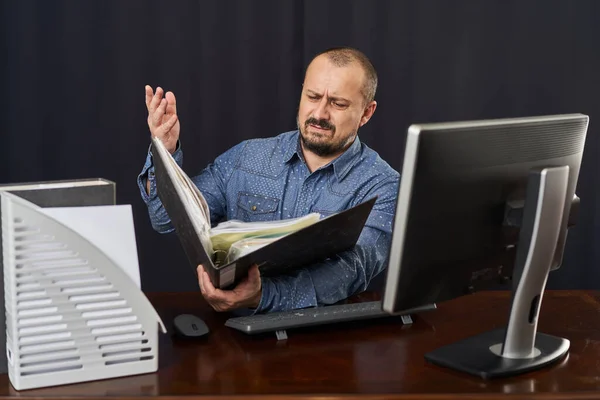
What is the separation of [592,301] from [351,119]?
0.79 m

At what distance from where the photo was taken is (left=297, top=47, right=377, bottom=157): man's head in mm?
2318

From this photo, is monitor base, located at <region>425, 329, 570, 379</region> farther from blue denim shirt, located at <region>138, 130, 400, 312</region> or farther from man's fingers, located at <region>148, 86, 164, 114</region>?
man's fingers, located at <region>148, 86, 164, 114</region>

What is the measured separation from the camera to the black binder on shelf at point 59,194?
1406 mm

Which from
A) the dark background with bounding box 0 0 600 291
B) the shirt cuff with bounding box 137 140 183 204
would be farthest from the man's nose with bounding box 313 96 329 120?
the dark background with bounding box 0 0 600 291

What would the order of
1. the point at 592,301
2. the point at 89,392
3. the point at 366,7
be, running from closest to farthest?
the point at 89,392
the point at 592,301
the point at 366,7

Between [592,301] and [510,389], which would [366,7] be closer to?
[592,301]

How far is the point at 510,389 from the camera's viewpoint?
1386 mm

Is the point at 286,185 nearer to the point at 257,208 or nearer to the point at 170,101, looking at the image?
the point at 257,208

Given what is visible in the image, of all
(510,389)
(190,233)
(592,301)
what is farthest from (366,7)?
(510,389)

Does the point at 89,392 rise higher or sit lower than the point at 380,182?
lower

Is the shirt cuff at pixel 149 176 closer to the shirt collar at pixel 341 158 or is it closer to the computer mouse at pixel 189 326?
the shirt collar at pixel 341 158

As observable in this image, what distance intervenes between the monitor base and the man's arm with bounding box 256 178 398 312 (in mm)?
348

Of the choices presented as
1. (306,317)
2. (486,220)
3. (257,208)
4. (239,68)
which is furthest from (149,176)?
(239,68)

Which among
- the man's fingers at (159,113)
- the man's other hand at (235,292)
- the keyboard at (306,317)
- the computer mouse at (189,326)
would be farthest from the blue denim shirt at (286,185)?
the computer mouse at (189,326)
